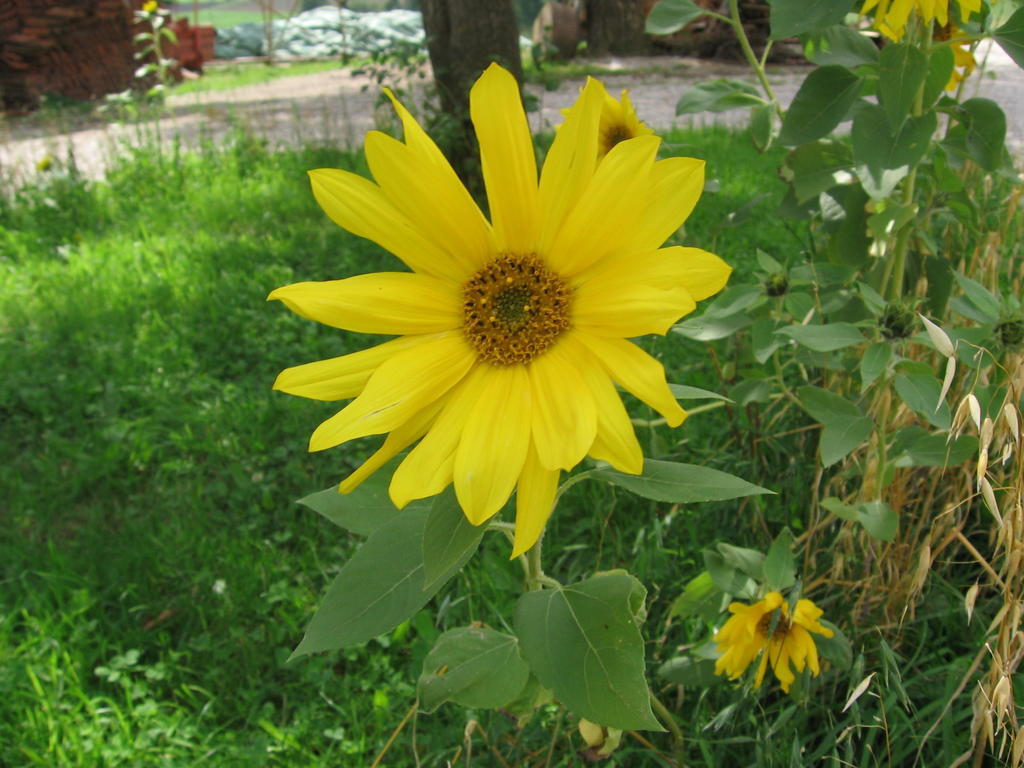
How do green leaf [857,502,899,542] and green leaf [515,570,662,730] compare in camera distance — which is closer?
green leaf [515,570,662,730]

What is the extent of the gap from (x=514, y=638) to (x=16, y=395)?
111 inches

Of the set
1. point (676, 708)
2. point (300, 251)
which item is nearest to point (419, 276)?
point (676, 708)

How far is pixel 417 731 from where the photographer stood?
6.59 ft

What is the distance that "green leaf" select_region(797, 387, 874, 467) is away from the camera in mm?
Answer: 1569

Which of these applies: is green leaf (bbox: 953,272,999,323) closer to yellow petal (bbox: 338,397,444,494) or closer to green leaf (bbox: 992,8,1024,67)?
green leaf (bbox: 992,8,1024,67)

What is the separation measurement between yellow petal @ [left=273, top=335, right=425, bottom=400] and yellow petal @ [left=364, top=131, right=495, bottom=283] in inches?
6.1

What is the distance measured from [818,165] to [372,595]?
1.43 metres

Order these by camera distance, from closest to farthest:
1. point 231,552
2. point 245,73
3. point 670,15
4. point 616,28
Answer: point 670,15 → point 231,552 → point 616,28 → point 245,73

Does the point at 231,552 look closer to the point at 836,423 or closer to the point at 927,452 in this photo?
the point at 836,423

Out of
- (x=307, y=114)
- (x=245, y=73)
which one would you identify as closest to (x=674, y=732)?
(x=307, y=114)

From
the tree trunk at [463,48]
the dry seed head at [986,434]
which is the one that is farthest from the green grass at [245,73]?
the dry seed head at [986,434]

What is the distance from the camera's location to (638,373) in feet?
3.29

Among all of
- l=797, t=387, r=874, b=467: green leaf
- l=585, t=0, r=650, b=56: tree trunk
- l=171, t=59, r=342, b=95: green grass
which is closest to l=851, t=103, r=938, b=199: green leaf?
l=797, t=387, r=874, b=467: green leaf

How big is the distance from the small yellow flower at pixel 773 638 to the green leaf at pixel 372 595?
0.69 m
